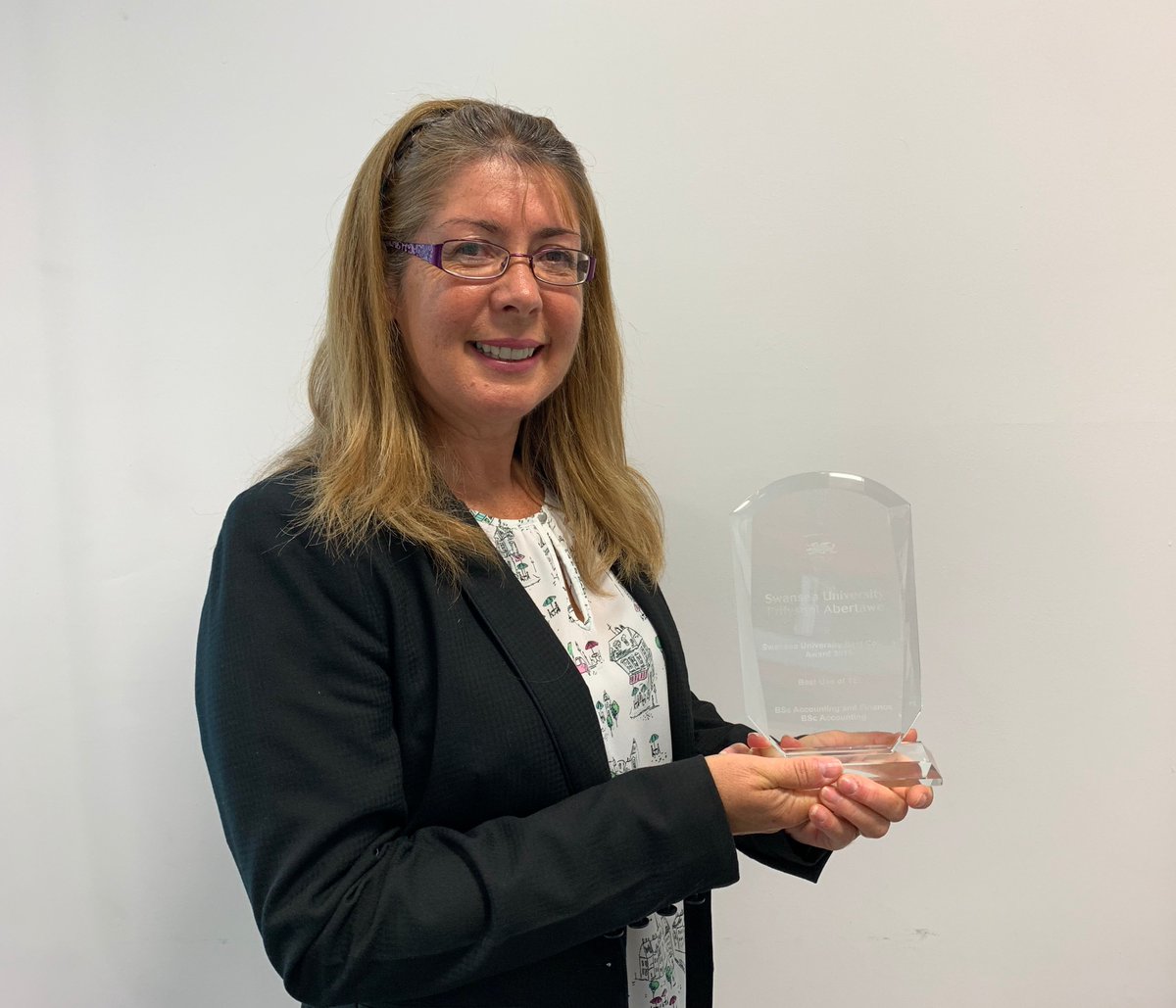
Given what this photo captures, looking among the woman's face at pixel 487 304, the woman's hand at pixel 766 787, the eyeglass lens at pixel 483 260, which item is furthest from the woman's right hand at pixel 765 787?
the eyeglass lens at pixel 483 260

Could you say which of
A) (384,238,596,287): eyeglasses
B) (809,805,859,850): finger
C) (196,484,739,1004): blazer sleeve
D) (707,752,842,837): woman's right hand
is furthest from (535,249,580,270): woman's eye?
(809,805,859,850): finger

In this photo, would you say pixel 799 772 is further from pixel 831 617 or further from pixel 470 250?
pixel 470 250

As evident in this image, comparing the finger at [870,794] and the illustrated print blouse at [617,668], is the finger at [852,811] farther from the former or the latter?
the illustrated print blouse at [617,668]

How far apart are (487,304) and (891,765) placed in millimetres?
726

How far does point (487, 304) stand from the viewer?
3.40ft

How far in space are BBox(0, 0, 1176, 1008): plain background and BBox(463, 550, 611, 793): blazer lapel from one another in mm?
632

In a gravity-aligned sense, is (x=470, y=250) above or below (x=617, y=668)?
above

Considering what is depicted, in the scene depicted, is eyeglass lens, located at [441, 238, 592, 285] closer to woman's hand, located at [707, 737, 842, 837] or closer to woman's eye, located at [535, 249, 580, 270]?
woman's eye, located at [535, 249, 580, 270]

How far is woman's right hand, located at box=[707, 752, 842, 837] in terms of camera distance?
3.15 ft

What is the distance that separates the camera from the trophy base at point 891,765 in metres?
1.02

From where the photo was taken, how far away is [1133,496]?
1.47 meters

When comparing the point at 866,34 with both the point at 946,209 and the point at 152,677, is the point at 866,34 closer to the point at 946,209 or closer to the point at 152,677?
the point at 946,209

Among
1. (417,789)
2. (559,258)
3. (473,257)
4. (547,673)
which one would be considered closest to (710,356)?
(559,258)

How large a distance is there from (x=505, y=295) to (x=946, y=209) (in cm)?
85
